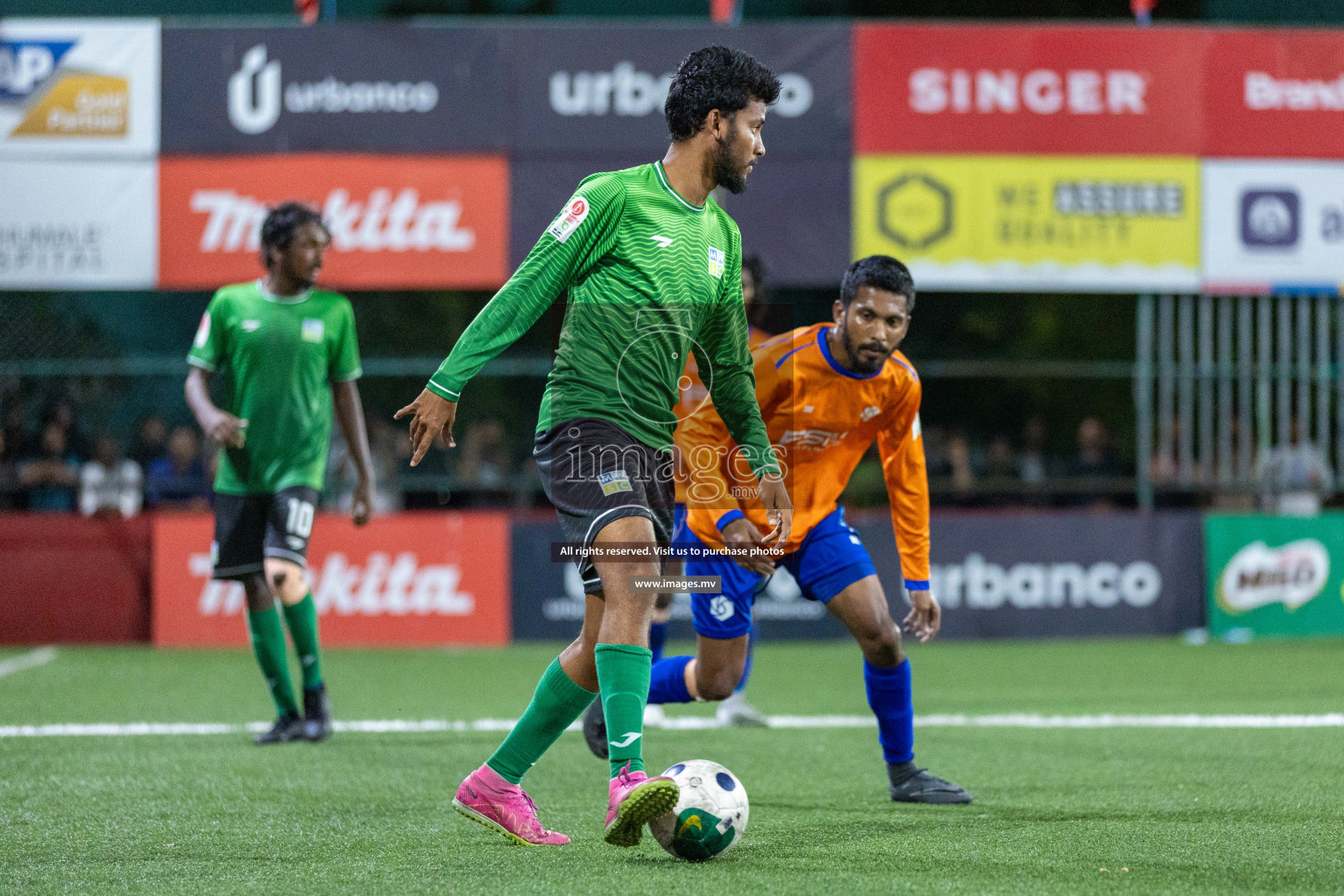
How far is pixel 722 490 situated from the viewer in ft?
17.8

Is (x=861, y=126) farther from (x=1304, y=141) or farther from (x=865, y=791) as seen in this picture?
(x=865, y=791)

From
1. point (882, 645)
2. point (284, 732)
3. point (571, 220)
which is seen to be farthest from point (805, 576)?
point (284, 732)

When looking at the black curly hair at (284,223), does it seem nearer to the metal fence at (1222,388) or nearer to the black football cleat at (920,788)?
the black football cleat at (920,788)

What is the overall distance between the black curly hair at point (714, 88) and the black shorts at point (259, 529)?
3.14 m

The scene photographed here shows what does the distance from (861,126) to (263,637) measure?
6.96 meters

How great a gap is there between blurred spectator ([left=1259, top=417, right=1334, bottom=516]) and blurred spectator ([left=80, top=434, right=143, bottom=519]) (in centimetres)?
897

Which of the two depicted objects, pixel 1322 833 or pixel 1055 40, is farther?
pixel 1055 40

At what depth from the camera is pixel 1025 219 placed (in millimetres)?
11656

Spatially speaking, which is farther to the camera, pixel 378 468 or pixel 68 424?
pixel 378 468

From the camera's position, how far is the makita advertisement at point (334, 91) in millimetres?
11539

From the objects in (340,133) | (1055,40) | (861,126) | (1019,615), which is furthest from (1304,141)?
(340,133)

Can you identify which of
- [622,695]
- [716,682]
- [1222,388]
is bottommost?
[716,682]

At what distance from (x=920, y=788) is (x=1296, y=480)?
26.8 feet

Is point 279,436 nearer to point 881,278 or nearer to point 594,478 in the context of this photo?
point 881,278
